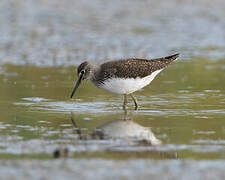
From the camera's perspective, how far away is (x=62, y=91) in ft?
37.3

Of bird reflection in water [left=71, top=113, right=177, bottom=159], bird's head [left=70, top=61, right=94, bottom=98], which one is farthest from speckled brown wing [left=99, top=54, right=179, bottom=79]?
bird reflection in water [left=71, top=113, right=177, bottom=159]

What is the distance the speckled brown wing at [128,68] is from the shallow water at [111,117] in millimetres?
601

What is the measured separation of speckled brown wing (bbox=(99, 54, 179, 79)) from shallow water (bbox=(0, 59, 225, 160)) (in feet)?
1.97

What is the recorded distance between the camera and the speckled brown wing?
394 inches

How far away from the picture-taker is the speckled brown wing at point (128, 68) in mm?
10016

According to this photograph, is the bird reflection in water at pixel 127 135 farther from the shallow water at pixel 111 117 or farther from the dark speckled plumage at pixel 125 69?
the dark speckled plumage at pixel 125 69

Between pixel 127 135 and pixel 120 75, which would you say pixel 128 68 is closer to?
pixel 120 75

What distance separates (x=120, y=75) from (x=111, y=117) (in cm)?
116

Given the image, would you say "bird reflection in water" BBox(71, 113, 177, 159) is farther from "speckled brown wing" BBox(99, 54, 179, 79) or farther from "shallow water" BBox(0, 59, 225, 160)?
"speckled brown wing" BBox(99, 54, 179, 79)

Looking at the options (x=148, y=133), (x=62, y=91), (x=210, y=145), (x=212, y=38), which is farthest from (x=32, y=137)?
(x=212, y=38)

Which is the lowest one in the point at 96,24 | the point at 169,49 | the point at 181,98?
the point at 181,98

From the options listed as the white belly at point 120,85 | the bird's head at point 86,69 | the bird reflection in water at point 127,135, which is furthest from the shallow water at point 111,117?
the bird's head at point 86,69

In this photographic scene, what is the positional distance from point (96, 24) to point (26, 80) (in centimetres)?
662

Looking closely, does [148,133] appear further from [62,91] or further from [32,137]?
[62,91]
